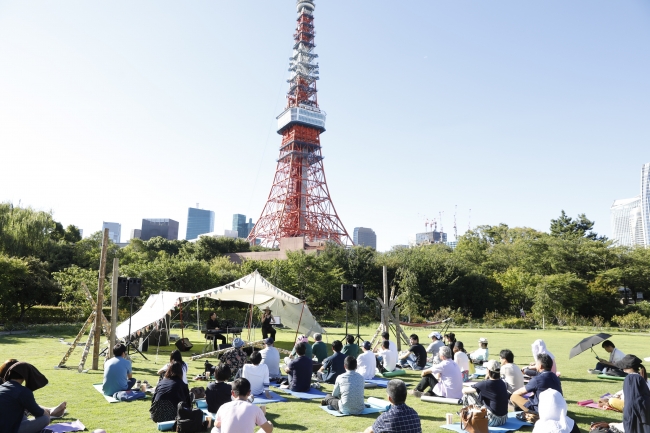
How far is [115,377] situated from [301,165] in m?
53.2

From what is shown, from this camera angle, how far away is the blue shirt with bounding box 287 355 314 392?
767 cm

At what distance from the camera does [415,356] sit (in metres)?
10.2

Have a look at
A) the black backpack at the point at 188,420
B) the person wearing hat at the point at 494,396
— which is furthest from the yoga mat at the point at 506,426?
the black backpack at the point at 188,420

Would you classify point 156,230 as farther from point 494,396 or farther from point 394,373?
point 494,396

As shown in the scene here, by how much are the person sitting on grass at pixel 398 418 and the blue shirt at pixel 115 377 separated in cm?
493

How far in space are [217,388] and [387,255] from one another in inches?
1342

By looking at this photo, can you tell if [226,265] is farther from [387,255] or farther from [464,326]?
[464,326]

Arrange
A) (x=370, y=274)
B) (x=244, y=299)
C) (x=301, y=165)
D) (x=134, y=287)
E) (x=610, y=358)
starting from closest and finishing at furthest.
A: (x=610, y=358), (x=134, y=287), (x=244, y=299), (x=370, y=274), (x=301, y=165)

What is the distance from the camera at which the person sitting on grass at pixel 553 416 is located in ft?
14.5

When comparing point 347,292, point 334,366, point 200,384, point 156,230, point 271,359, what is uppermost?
point 156,230

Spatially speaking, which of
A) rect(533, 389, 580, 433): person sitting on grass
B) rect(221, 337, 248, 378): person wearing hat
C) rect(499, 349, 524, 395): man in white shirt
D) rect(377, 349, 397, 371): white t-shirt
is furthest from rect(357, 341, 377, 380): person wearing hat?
rect(533, 389, 580, 433): person sitting on grass

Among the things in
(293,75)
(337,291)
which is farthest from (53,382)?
(293,75)

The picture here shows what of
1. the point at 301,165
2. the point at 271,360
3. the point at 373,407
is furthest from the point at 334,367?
the point at 301,165

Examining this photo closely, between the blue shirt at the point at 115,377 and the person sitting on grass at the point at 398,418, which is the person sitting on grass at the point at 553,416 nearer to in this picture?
the person sitting on grass at the point at 398,418
